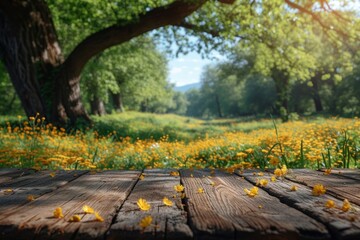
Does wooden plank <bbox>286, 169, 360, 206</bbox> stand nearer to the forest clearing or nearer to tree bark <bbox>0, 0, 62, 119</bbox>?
the forest clearing

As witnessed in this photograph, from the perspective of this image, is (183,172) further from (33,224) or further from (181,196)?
(33,224)

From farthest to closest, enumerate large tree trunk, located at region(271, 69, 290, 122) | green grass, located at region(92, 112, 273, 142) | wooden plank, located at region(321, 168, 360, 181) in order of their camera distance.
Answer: large tree trunk, located at region(271, 69, 290, 122), green grass, located at region(92, 112, 273, 142), wooden plank, located at region(321, 168, 360, 181)

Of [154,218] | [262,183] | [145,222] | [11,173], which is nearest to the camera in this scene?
[145,222]

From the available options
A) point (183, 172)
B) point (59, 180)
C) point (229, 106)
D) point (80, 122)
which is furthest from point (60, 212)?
point (229, 106)

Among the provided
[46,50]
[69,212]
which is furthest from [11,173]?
[46,50]

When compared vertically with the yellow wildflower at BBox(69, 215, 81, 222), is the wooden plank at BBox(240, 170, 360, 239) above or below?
below

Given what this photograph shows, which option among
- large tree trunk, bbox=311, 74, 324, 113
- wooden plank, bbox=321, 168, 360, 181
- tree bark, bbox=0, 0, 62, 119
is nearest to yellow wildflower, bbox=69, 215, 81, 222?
wooden plank, bbox=321, 168, 360, 181

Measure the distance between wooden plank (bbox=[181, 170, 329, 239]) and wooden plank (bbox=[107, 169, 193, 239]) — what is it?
60 millimetres

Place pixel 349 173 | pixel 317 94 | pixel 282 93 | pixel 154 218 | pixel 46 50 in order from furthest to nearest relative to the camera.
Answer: pixel 317 94
pixel 282 93
pixel 46 50
pixel 349 173
pixel 154 218

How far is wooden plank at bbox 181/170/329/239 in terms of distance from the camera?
1176mm

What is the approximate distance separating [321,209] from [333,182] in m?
0.78

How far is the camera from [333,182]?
2.11m

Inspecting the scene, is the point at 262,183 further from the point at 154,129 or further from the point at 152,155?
the point at 154,129

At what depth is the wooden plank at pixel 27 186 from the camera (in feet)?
5.26
